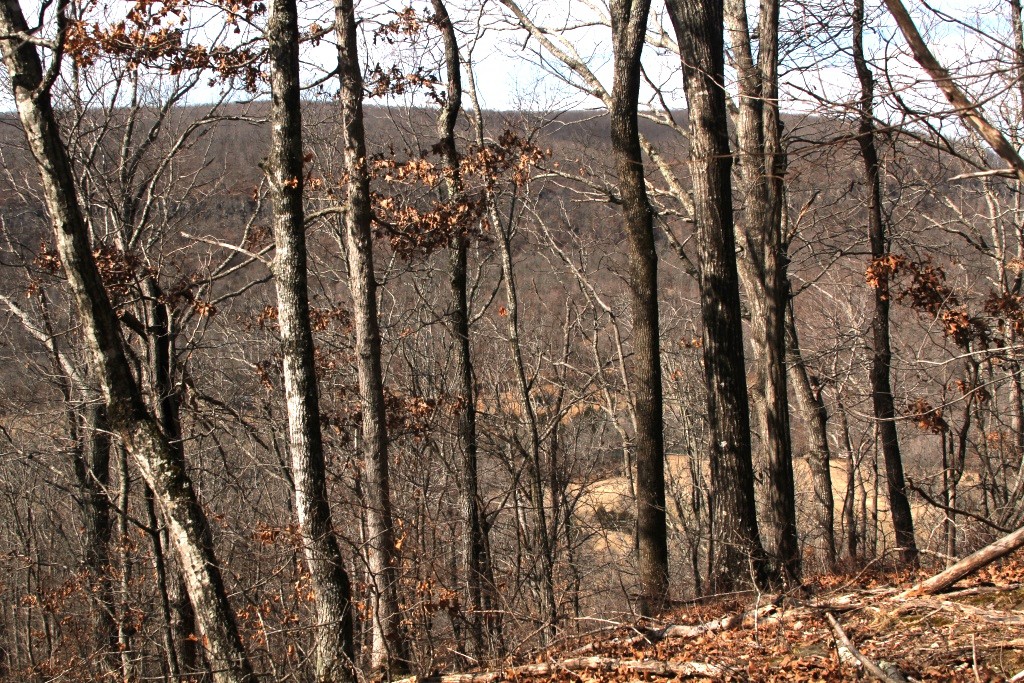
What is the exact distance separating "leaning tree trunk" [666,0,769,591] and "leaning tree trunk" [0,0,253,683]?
4420mm

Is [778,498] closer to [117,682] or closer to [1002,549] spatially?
[1002,549]

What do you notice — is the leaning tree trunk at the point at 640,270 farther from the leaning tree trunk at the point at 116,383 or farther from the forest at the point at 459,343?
the leaning tree trunk at the point at 116,383

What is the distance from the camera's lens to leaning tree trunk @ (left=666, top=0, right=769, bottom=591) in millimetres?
7852

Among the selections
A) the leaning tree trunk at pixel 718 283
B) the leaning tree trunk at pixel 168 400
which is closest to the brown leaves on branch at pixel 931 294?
the leaning tree trunk at pixel 718 283

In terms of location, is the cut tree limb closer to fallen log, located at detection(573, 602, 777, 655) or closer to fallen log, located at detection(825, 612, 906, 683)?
fallen log, located at detection(573, 602, 777, 655)

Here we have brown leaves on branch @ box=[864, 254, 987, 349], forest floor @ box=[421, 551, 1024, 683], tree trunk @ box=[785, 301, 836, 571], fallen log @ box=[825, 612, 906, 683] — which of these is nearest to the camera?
fallen log @ box=[825, 612, 906, 683]

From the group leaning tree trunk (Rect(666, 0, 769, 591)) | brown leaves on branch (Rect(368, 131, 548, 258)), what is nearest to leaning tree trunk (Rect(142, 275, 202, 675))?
brown leaves on branch (Rect(368, 131, 548, 258))

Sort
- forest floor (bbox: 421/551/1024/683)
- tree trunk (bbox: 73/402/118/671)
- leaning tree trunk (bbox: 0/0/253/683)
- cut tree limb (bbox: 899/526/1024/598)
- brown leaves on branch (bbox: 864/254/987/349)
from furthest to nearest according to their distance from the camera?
tree trunk (bbox: 73/402/118/671) → brown leaves on branch (bbox: 864/254/987/349) → leaning tree trunk (bbox: 0/0/253/683) → cut tree limb (bbox: 899/526/1024/598) → forest floor (bbox: 421/551/1024/683)

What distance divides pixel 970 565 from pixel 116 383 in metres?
6.16

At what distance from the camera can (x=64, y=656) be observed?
573 inches

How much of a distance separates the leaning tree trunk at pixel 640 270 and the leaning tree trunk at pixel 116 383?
4396mm

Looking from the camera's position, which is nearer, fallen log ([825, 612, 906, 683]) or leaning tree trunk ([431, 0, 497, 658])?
fallen log ([825, 612, 906, 683])

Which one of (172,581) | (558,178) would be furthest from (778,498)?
(172,581)

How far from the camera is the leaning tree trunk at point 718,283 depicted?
785 centimetres
